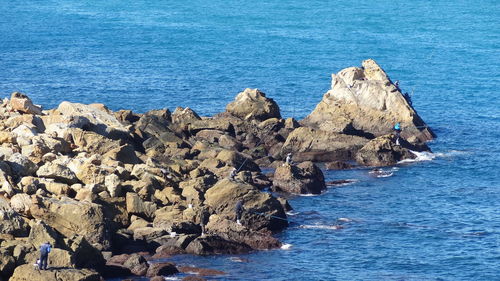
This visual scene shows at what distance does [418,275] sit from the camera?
54094 mm

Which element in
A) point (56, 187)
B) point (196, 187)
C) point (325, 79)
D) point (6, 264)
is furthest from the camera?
point (325, 79)

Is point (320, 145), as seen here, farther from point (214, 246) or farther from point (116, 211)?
point (214, 246)

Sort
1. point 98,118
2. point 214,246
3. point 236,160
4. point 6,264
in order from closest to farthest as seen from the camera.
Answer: point 6,264, point 214,246, point 236,160, point 98,118

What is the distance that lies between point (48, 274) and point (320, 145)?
3814 centimetres

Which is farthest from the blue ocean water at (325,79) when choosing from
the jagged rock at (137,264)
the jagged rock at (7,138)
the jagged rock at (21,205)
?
the jagged rock at (7,138)

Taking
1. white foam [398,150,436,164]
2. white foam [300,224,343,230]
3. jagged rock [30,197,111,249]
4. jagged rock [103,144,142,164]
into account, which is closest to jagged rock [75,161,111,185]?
jagged rock [103,144,142,164]

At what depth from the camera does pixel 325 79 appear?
393 ft

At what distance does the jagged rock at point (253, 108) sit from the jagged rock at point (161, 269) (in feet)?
119

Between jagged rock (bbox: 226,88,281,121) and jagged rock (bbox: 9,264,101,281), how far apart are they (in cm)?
4160

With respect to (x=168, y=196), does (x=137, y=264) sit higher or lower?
lower

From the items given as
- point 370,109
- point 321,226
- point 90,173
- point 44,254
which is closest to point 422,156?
point 370,109

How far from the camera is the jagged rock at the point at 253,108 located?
8706 cm

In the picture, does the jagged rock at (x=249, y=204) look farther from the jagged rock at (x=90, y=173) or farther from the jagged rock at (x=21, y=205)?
the jagged rock at (x=21, y=205)

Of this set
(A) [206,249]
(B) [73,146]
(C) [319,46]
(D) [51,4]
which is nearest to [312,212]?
(A) [206,249]
